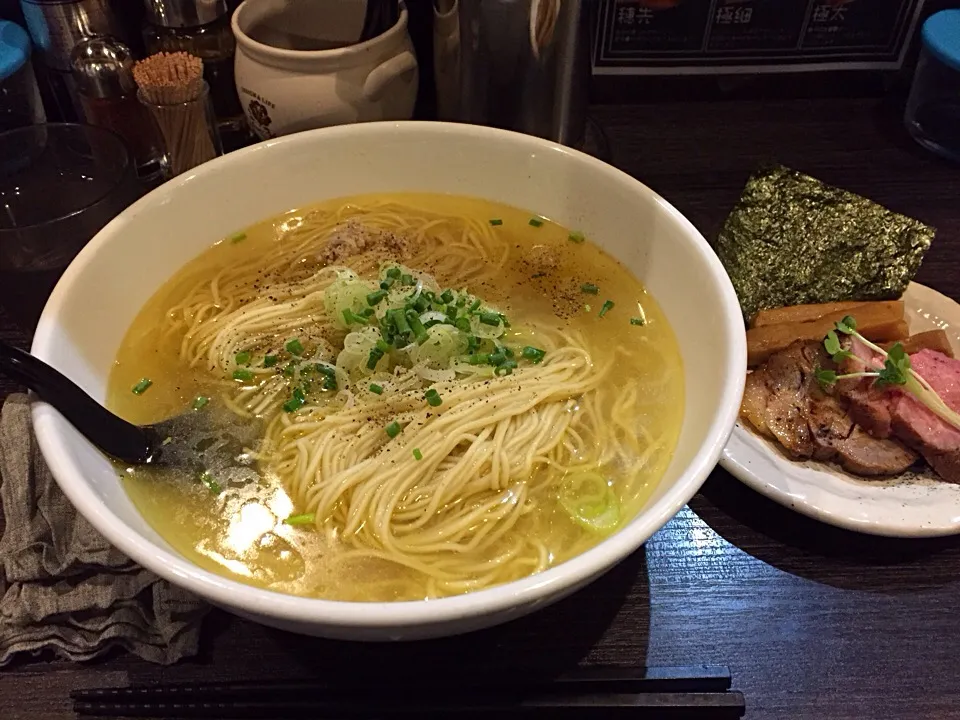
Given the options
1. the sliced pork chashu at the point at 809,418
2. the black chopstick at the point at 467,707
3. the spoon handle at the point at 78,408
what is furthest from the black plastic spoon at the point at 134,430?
the sliced pork chashu at the point at 809,418

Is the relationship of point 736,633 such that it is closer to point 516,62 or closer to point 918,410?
point 918,410

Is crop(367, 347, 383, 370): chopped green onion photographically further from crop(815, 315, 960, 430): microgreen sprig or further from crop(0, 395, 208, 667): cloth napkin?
crop(815, 315, 960, 430): microgreen sprig

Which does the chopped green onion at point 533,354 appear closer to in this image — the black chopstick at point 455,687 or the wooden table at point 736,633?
the wooden table at point 736,633

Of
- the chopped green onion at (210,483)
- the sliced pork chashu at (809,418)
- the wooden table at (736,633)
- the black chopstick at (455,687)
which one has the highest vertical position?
the chopped green onion at (210,483)

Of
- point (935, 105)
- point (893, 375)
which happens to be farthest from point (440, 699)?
point (935, 105)

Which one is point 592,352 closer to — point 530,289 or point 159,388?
point 530,289

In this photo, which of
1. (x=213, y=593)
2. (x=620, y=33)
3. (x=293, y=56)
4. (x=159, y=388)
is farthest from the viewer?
(x=620, y=33)

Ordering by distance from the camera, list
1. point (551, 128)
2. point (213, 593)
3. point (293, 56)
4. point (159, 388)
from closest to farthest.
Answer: point (213, 593) → point (159, 388) → point (293, 56) → point (551, 128)

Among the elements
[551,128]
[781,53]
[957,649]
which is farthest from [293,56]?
[957,649]
